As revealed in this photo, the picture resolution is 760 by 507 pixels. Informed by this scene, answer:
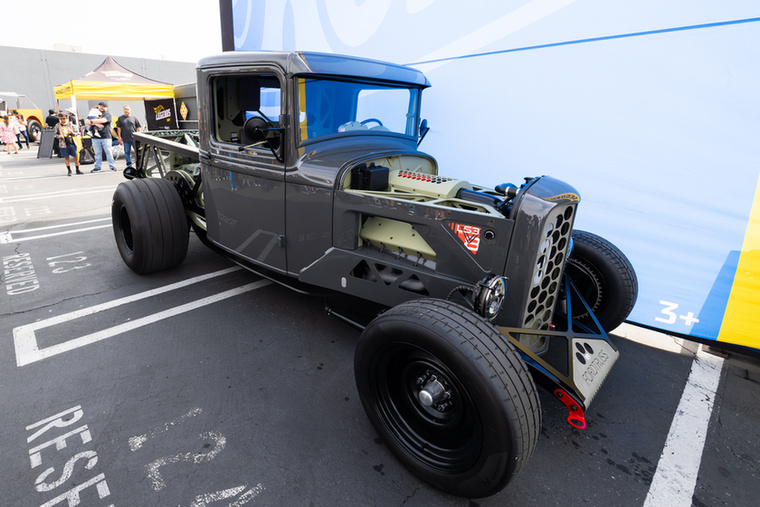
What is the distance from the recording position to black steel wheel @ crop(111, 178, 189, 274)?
384 centimetres

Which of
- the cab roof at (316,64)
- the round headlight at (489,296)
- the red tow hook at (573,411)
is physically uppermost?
the cab roof at (316,64)

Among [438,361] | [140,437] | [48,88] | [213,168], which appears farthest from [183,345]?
[48,88]

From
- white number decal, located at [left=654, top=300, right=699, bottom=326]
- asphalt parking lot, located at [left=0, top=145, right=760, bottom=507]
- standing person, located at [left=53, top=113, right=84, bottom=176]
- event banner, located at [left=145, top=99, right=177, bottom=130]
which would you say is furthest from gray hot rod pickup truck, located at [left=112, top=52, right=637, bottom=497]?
event banner, located at [left=145, top=99, right=177, bottom=130]

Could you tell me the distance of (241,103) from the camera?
10.9ft

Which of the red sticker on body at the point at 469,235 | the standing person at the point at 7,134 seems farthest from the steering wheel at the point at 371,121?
the standing person at the point at 7,134

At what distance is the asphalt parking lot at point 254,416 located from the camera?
1.99 metres

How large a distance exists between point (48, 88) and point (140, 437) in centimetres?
2963

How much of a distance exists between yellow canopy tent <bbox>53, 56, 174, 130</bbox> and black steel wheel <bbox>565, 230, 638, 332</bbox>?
14035 millimetres

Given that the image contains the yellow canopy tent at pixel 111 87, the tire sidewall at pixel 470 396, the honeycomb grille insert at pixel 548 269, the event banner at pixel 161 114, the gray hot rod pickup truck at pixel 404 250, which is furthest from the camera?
the event banner at pixel 161 114

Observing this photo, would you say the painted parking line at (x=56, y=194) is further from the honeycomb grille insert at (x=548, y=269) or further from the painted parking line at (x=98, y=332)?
the honeycomb grille insert at (x=548, y=269)

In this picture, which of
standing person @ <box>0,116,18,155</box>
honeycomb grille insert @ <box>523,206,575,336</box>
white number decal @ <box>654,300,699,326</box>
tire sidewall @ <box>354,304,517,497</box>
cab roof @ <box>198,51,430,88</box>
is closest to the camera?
tire sidewall @ <box>354,304,517,497</box>

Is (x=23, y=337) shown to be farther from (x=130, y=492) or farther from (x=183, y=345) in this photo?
(x=130, y=492)

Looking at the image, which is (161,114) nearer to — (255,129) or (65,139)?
(65,139)

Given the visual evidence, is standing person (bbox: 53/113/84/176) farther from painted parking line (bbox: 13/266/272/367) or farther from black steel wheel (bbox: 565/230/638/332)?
black steel wheel (bbox: 565/230/638/332)
